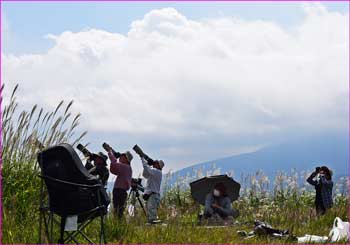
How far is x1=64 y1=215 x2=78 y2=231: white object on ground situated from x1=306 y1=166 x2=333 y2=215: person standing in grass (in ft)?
23.4

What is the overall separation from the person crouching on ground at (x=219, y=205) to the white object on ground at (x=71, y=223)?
6253mm

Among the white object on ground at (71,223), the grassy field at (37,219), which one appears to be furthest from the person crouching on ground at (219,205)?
the white object on ground at (71,223)

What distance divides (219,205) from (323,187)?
1.97m

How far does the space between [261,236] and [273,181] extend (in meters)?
7.26

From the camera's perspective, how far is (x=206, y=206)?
43.3ft

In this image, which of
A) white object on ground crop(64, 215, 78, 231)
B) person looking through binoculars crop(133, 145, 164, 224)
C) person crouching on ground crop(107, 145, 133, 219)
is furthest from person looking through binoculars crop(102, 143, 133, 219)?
white object on ground crop(64, 215, 78, 231)

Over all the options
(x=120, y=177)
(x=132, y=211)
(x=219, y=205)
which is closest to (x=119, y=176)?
(x=120, y=177)

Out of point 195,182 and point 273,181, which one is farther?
point 273,181

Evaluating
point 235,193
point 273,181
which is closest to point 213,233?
point 235,193

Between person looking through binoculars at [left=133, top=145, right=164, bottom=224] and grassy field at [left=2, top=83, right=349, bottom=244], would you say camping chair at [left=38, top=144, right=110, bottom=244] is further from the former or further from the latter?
person looking through binoculars at [left=133, top=145, right=164, bottom=224]

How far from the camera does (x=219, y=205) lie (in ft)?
43.5

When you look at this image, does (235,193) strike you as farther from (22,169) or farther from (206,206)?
(22,169)

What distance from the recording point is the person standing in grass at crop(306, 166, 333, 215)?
43.2 feet

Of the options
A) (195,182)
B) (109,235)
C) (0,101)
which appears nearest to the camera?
(109,235)
